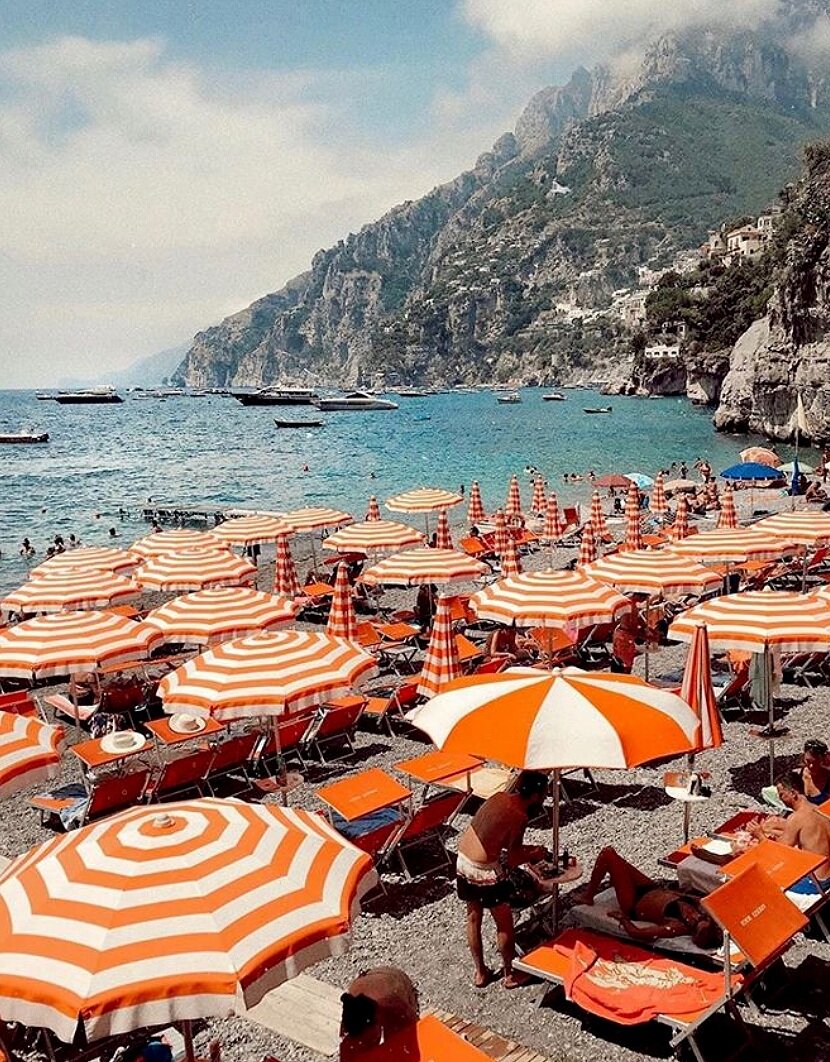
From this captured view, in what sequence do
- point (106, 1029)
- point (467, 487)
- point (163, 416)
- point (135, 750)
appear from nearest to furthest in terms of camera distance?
point (106, 1029), point (135, 750), point (467, 487), point (163, 416)

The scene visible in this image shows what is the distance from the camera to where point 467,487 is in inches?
2094

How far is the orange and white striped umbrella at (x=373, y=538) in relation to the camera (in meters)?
17.4

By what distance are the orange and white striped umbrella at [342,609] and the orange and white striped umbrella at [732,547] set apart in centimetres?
546

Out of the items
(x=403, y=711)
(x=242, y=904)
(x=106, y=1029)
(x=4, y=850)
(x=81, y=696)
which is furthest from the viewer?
(x=81, y=696)

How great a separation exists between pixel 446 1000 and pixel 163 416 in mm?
164350

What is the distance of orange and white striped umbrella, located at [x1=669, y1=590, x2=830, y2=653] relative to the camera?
898cm

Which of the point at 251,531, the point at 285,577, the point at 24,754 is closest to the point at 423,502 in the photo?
the point at 251,531

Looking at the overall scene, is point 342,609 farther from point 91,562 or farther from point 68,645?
point 91,562

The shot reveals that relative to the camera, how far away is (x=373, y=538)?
57.6 ft

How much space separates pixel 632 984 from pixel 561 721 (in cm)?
161

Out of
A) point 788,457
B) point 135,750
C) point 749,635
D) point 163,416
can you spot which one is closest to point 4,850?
point 135,750

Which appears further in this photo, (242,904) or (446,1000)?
(446,1000)

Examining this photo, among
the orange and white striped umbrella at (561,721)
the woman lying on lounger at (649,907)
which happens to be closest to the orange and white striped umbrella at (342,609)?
the orange and white striped umbrella at (561,721)

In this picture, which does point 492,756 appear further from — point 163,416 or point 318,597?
point 163,416
